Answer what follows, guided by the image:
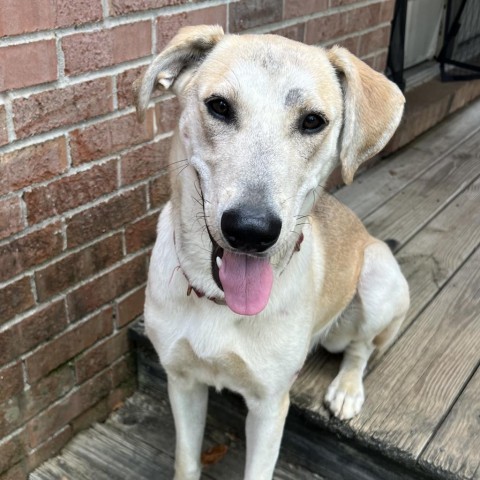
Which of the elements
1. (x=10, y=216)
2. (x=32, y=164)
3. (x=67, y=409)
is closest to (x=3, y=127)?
(x=32, y=164)

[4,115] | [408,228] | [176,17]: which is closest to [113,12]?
[176,17]

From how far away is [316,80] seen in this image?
6.18ft

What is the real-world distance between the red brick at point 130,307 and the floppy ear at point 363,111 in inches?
49.5

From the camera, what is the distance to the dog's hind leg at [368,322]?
256cm

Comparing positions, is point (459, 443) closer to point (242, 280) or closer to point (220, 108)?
point (242, 280)

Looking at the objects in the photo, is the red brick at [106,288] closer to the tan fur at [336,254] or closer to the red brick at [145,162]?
the red brick at [145,162]

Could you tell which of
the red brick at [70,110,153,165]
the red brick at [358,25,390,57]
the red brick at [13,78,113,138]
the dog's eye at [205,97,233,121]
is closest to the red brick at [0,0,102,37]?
the red brick at [13,78,113,138]

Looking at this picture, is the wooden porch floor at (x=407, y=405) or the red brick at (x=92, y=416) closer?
the wooden porch floor at (x=407, y=405)

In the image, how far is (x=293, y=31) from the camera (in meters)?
3.19

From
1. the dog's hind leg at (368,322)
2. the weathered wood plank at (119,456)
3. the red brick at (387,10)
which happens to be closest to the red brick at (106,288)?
the weathered wood plank at (119,456)

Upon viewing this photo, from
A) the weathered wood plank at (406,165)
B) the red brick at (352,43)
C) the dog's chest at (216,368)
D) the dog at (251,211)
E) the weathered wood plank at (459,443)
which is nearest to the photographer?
the dog at (251,211)

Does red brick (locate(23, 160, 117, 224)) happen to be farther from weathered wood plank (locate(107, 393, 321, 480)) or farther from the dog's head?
weathered wood plank (locate(107, 393, 321, 480))

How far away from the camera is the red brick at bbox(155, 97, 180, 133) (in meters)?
2.62

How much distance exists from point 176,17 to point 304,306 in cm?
123
